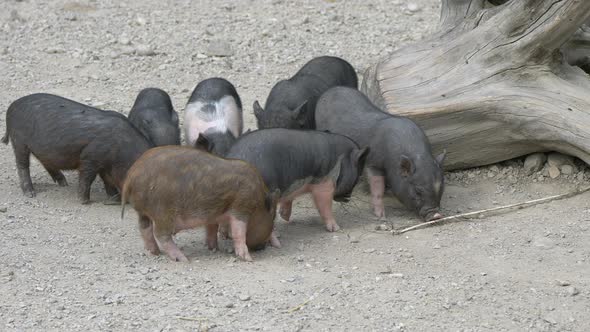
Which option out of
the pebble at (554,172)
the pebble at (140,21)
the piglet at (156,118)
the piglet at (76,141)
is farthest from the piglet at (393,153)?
the pebble at (140,21)

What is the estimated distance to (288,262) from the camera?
23.6 feet

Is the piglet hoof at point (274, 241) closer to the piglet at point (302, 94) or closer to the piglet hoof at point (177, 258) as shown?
the piglet hoof at point (177, 258)

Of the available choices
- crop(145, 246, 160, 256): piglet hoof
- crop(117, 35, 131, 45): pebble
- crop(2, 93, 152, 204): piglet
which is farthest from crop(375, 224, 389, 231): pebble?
crop(117, 35, 131, 45): pebble

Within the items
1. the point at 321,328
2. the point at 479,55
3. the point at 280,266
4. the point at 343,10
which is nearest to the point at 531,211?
the point at 479,55

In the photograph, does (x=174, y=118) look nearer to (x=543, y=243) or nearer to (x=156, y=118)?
(x=156, y=118)

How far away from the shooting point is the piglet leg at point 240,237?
7125 mm

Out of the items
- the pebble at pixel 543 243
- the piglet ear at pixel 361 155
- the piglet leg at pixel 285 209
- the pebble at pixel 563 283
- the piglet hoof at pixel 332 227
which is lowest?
the piglet hoof at pixel 332 227

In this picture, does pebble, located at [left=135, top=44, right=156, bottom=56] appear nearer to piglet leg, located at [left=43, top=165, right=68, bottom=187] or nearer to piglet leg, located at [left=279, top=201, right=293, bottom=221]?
piglet leg, located at [left=43, top=165, right=68, bottom=187]

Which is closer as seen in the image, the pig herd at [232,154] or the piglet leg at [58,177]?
the pig herd at [232,154]

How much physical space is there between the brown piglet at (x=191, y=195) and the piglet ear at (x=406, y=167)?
149 centimetres

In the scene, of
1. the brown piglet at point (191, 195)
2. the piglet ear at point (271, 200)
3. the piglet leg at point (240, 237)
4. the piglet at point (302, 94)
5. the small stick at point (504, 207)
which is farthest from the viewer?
the piglet at point (302, 94)

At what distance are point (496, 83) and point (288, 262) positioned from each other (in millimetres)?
2550

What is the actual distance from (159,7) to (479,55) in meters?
5.59

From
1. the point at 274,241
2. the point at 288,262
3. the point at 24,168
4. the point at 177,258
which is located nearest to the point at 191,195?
the point at 177,258
